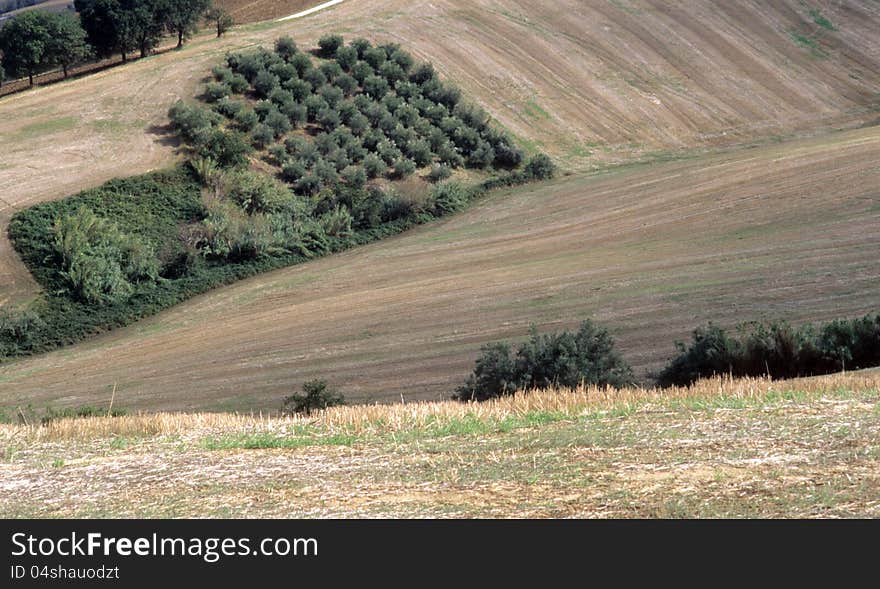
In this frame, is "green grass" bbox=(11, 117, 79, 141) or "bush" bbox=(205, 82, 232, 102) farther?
"bush" bbox=(205, 82, 232, 102)

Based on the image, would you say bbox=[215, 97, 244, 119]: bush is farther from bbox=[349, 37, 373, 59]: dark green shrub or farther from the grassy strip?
bbox=[349, 37, 373, 59]: dark green shrub

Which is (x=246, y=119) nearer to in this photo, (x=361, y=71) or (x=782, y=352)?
(x=361, y=71)

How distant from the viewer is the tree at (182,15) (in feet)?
220

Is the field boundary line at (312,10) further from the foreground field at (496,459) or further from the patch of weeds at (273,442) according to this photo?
the patch of weeds at (273,442)

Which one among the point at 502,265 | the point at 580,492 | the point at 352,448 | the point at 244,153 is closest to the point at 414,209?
the point at 244,153

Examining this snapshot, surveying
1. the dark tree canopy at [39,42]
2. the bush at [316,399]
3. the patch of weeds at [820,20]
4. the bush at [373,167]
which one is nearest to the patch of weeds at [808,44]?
the patch of weeds at [820,20]

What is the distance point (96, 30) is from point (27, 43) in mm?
Answer: 4565

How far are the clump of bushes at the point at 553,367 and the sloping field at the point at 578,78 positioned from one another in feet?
103

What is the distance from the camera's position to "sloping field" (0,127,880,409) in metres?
27.1

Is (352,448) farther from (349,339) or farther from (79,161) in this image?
(79,161)

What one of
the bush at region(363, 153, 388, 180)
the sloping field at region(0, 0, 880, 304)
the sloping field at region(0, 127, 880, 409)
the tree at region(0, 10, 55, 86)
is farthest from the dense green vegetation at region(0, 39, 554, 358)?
the tree at region(0, 10, 55, 86)

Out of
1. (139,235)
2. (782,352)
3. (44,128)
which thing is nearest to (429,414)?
(782,352)

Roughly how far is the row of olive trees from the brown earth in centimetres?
238

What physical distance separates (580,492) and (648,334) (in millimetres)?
16619
